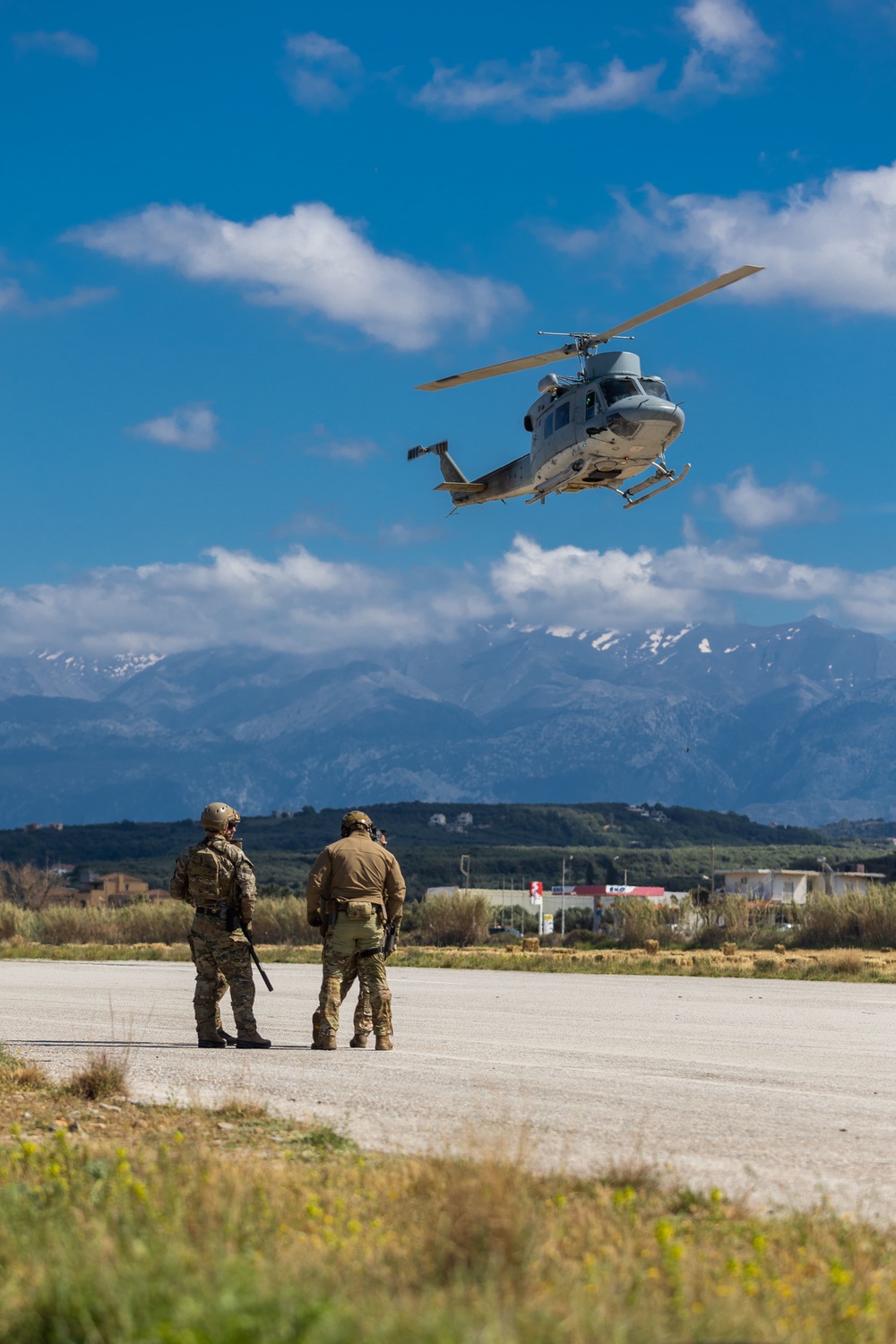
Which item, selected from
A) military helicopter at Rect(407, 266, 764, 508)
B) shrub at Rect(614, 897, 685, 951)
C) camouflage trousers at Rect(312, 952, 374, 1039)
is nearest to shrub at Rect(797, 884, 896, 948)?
shrub at Rect(614, 897, 685, 951)

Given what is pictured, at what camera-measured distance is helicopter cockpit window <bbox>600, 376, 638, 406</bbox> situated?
2456cm

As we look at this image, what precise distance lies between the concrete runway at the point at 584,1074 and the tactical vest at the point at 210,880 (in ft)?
4.25

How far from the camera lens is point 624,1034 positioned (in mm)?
14258

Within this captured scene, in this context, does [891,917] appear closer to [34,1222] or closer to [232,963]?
[232,963]

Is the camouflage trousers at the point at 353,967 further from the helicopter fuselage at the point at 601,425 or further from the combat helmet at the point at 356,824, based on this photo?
the helicopter fuselage at the point at 601,425

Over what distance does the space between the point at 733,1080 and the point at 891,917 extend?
25.9m

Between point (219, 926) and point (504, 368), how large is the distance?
1549 centimetres

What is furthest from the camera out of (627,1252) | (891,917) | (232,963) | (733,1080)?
(891,917)

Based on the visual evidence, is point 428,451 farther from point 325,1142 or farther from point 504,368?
→ point 325,1142

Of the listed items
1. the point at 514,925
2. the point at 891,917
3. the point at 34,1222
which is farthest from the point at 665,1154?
the point at 514,925

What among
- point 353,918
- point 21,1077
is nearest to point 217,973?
point 353,918

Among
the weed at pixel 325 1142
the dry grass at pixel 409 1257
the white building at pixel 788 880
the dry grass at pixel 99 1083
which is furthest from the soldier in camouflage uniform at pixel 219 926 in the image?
the white building at pixel 788 880

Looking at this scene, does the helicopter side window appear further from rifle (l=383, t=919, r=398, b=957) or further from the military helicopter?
rifle (l=383, t=919, r=398, b=957)

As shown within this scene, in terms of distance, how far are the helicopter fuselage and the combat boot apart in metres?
14.6
